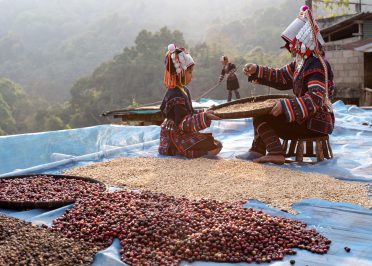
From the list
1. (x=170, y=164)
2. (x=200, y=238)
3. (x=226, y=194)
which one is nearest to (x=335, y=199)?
(x=226, y=194)

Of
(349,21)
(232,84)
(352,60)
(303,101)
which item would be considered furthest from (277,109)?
(352,60)

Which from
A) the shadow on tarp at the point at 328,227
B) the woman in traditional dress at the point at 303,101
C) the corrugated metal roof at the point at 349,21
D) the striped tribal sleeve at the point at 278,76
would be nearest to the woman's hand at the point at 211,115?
the woman in traditional dress at the point at 303,101

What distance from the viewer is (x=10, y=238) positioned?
2521mm

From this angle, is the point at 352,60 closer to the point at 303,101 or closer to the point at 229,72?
the point at 229,72

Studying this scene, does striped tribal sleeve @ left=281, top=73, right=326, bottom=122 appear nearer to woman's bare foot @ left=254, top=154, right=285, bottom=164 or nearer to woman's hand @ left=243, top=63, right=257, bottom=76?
woman's bare foot @ left=254, top=154, right=285, bottom=164

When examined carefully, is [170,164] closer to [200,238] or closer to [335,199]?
[335,199]

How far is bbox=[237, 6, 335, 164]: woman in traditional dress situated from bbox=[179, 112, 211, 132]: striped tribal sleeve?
0.52 metres

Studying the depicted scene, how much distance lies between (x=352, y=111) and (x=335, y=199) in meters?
4.93

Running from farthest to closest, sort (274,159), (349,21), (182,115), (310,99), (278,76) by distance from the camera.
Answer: (349,21) < (278,76) < (182,115) < (274,159) < (310,99)

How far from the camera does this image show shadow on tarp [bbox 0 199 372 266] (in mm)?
2404

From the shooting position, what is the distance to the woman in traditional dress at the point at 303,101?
14.7 feet

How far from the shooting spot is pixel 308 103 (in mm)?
4457

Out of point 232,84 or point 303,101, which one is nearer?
point 303,101

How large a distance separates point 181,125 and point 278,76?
3.77 feet
